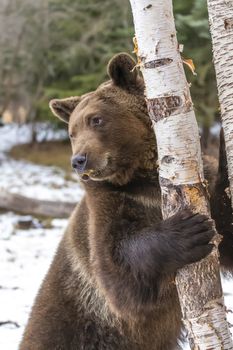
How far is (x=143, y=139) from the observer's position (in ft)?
12.9

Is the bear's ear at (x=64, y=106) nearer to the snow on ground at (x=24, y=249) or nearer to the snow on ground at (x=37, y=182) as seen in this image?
the snow on ground at (x=24, y=249)

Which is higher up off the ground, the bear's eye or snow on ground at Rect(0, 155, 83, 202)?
the bear's eye

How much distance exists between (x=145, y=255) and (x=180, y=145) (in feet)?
2.18

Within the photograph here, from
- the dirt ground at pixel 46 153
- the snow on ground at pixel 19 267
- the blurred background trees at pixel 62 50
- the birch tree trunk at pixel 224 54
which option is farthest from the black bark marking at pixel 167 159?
the dirt ground at pixel 46 153

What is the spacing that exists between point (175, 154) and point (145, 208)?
2.84ft

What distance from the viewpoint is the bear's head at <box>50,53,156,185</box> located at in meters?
3.80

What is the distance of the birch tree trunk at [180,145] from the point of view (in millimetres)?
2893

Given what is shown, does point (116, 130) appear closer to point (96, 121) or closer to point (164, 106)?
point (96, 121)

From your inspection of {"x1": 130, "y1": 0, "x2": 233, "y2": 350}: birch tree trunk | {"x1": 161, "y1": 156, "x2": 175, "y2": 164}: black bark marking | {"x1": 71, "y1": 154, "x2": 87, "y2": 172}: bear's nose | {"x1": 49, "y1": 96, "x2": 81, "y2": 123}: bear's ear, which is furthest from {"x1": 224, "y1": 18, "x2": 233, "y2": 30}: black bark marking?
{"x1": 49, "y1": 96, "x2": 81, "y2": 123}: bear's ear

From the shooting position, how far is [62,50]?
2014 centimetres

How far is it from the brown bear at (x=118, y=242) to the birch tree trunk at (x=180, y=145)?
0.13 metres

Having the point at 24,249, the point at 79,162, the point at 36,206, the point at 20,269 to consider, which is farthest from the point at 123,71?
the point at 36,206

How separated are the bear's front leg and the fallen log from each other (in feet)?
22.1

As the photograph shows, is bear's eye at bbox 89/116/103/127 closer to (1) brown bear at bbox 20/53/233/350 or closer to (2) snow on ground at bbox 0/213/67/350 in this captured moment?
(1) brown bear at bbox 20/53/233/350
